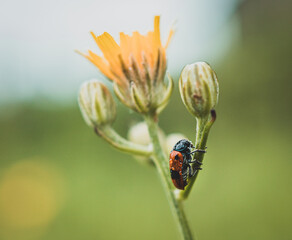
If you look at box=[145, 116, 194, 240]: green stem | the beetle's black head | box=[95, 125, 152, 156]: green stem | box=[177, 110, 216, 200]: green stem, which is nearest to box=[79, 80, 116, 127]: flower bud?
box=[95, 125, 152, 156]: green stem

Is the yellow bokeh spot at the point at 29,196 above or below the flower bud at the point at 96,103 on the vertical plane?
below

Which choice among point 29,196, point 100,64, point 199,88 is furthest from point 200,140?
point 29,196

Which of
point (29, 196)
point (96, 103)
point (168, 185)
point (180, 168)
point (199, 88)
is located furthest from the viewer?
point (29, 196)

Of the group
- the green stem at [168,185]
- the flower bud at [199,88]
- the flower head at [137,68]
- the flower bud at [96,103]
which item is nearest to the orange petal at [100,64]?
the flower head at [137,68]

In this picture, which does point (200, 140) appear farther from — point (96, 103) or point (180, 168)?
point (96, 103)

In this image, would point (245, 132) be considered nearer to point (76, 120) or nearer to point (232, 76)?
point (232, 76)

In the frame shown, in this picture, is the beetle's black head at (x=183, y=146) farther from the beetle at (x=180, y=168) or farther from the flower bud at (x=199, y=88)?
the flower bud at (x=199, y=88)
